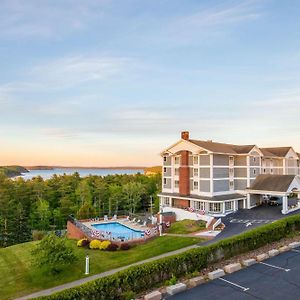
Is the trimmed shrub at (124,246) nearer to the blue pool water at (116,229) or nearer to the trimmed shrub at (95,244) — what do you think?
the trimmed shrub at (95,244)

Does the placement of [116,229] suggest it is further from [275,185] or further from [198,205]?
[275,185]

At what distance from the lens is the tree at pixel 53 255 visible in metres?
22.2

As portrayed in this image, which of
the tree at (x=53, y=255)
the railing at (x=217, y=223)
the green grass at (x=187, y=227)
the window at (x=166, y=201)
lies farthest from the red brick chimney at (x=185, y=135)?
the tree at (x=53, y=255)

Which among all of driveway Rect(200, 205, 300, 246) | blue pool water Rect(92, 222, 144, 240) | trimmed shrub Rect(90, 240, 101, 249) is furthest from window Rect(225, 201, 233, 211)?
trimmed shrub Rect(90, 240, 101, 249)

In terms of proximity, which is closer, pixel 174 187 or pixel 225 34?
pixel 225 34

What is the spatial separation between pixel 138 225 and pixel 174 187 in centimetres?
741

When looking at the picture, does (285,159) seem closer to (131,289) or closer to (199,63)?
(199,63)

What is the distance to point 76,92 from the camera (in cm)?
3142

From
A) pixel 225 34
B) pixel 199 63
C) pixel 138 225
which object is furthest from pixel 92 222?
pixel 225 34

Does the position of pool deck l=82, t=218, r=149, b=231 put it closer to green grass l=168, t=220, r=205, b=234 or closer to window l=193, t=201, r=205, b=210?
green grass l=168, t=220, r=205, b=234

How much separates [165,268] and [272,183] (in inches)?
1175

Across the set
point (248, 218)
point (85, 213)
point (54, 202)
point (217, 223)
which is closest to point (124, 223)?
point (85, 213)

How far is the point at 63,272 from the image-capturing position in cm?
2295

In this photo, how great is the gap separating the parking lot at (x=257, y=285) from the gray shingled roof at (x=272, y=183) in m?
24.5
